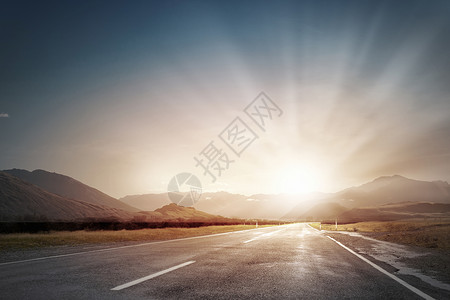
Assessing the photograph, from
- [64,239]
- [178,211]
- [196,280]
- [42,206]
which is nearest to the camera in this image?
[196,280]

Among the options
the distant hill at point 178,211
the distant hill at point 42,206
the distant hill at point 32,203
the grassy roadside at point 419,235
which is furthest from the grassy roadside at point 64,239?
the distant hill at point 32,203

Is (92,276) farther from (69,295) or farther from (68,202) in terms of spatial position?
(68,202)

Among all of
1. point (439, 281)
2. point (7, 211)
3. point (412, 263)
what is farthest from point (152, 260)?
point (7, 211)

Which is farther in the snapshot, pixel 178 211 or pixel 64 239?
pixel 178 211

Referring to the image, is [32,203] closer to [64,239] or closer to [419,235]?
[64,239]

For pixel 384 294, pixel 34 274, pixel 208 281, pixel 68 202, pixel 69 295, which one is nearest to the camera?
pixel 69 295

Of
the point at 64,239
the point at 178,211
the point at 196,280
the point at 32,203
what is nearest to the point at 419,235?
the point at 196,280

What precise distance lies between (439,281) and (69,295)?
6.97 metres

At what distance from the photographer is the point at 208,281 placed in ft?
18.3

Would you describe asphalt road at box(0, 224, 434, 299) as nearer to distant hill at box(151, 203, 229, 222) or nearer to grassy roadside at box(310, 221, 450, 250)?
grassy roadside at box(310, 221, 450, 250)

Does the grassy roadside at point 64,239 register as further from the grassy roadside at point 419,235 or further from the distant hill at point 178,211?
the distant hill at point 178,211

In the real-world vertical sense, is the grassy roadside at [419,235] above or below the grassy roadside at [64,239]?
below

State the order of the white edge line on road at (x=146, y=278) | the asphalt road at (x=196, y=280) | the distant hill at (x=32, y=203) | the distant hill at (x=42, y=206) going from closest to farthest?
the asphalt road at (x=196, y=280)
the white edge line on road at (x=146, y=278)
the distant hill at (x=42, y=206)
the distant hill at (x=32, y=203)

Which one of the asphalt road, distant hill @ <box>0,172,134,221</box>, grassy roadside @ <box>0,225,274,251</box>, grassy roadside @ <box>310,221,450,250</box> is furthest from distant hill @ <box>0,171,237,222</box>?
the asphalt road
